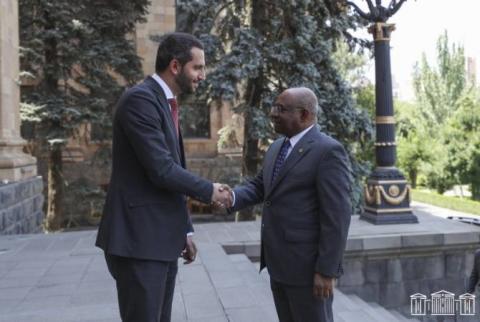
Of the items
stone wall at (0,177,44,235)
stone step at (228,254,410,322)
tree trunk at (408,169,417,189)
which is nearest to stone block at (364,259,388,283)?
stone step at (228,254,410,322)

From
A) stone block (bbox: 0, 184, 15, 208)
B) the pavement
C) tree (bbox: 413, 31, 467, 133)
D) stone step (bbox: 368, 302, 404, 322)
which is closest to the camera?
the pavement

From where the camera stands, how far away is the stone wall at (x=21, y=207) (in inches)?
339

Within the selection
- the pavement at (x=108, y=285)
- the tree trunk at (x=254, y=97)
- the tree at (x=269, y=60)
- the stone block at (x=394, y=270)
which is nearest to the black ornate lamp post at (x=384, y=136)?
the pavement at (x=108, y=285)

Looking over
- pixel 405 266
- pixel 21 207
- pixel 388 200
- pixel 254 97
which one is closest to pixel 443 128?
pixel 254 97

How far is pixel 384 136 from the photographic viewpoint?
8.94 m

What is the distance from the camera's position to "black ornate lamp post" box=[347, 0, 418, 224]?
8680 mm

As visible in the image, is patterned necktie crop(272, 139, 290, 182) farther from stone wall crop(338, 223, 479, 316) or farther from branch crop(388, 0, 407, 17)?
branch crop(388, 0, 407, 17)

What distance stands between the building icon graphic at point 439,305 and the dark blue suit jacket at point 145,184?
595cm

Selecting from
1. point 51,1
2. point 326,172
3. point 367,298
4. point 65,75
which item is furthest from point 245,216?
point 326,172

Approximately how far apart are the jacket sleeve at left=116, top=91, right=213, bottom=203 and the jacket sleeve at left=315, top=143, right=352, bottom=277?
2.47 feet

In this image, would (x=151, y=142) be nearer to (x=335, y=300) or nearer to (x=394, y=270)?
Answer: (x=335, y=300)

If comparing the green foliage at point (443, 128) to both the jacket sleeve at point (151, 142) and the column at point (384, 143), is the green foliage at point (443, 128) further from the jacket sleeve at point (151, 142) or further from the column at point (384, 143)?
the jacket sleeve at point (151, 142)

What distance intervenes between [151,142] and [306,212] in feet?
3.34

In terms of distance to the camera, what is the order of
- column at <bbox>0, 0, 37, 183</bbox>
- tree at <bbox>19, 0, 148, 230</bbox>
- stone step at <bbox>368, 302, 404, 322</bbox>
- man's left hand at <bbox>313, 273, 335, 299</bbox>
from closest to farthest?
1. man's left hand at <bbox>313, 273, 335, 299</bbox>
2. stone step at <bbox>368, 302, 404, 322</bbox>
3. column at <bbox>0, 0, 37, 183</bbox>
4. tree at <bbox>19, 0, 148, 230</bbox>
